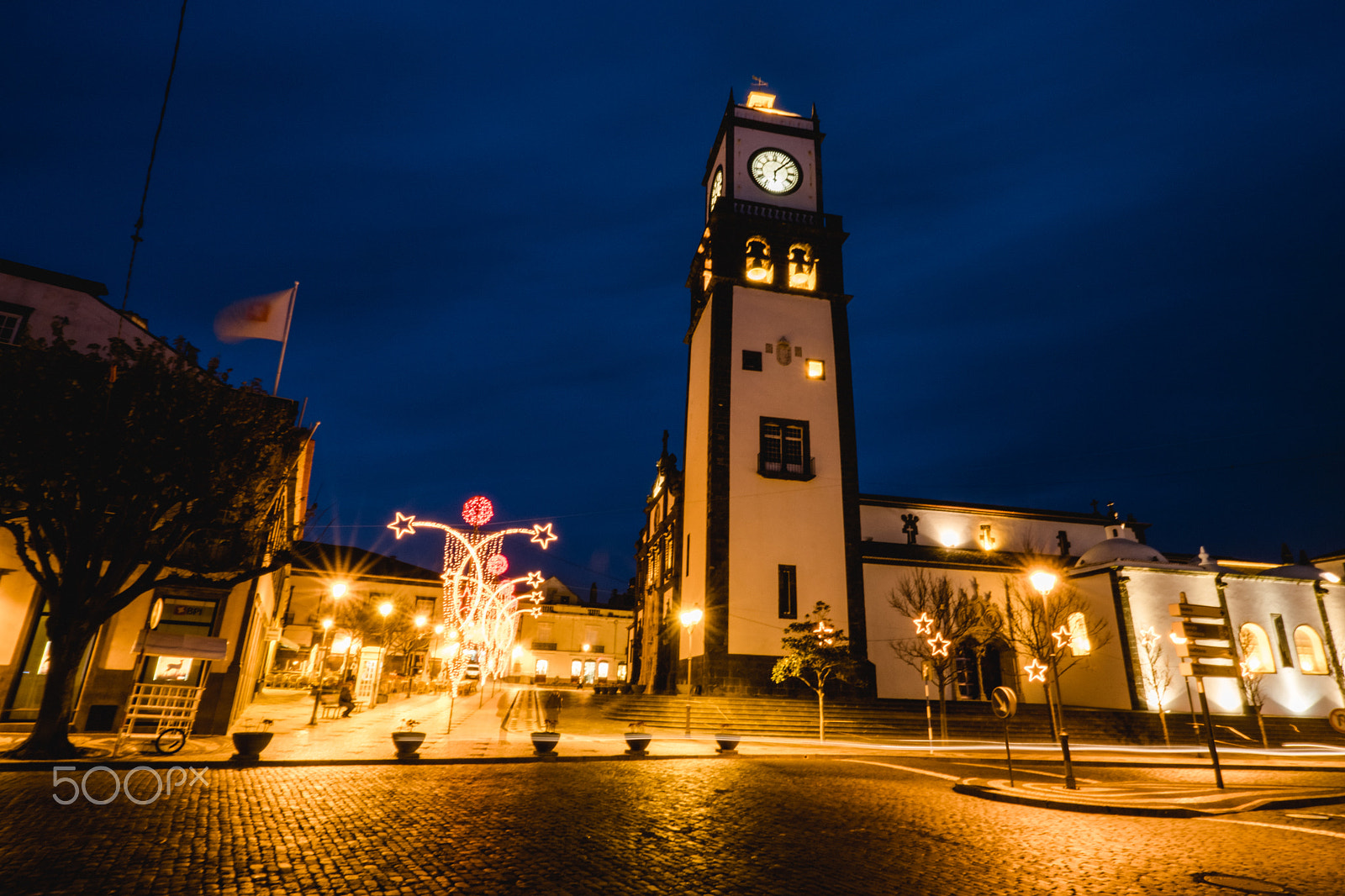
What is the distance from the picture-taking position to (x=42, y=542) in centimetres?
1344

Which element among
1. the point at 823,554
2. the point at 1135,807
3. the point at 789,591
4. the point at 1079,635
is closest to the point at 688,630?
the point at 789,591

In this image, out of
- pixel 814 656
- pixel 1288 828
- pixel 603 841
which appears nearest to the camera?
pixel 603 841

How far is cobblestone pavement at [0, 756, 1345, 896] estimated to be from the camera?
5926 millimetres

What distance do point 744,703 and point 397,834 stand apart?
2189 centimetres

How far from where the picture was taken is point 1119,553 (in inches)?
A: 1367

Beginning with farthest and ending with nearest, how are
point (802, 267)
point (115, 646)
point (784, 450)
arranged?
point (802, 267), point (784, 450), point (115, 646)

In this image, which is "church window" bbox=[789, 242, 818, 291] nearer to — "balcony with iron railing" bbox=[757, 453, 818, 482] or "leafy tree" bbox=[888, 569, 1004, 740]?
"balcony with iron railing" bbox=[757, 453, 818, 482]

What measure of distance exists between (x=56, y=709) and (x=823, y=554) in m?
27.4

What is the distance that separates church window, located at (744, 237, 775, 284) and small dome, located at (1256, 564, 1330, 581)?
96.8ft

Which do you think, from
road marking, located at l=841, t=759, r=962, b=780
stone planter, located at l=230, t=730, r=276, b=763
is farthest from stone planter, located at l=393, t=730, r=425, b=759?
road marking, located at l=841, t=759, r=962, b=780

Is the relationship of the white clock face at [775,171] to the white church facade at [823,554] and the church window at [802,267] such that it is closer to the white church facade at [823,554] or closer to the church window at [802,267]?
the white church facade at [823,554]

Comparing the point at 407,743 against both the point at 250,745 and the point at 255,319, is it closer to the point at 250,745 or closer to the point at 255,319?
the point at 250,745

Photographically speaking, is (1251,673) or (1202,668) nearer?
(1202,668)

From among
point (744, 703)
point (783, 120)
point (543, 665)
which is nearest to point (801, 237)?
point (783, 120)
